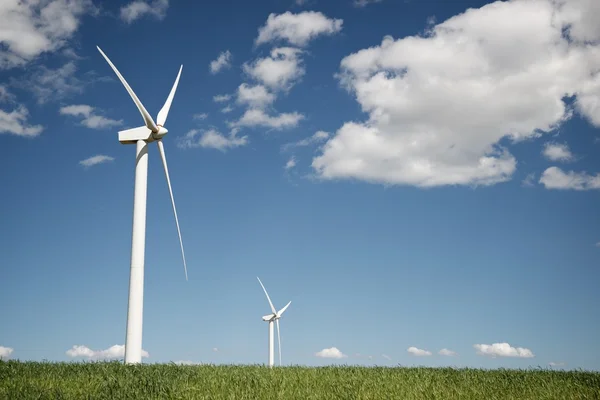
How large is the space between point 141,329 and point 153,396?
8.03 metres

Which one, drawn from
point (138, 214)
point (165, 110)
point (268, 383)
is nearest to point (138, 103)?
point (165, 110)

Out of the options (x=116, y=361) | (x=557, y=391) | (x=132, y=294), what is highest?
(x=132, y=294)

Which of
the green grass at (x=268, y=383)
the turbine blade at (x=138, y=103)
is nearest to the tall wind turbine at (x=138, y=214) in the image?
the turbine blade at (x=138, y=103)

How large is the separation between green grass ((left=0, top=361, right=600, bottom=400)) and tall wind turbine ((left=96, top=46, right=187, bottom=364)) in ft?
5.73

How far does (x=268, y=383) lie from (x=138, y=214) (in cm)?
1057

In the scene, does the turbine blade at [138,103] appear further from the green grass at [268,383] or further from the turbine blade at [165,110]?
the green grass at [268,383]

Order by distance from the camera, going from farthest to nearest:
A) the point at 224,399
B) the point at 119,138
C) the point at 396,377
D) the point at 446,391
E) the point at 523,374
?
the point at 119,138 < the point at 523,374 < the point at 396,377 < the point at 446,391 < the point at 224,399

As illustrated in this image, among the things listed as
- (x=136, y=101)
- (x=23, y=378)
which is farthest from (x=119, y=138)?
(x=23, y=378)

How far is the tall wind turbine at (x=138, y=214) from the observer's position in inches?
957

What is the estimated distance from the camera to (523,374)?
23.5 metres

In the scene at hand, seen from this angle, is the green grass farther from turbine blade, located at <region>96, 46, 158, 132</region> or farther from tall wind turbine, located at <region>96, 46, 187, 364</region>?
turbine blade, located at <region>96, 46, 158, 132</region>

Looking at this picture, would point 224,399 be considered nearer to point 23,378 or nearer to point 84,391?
point 84,391

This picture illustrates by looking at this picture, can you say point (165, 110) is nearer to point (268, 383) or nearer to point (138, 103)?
point (138, 103)

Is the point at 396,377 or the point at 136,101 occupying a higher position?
the point at 136,101
